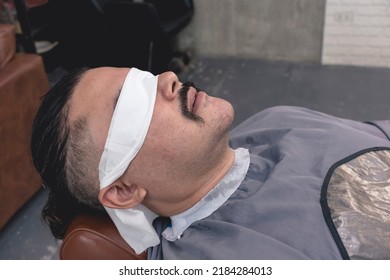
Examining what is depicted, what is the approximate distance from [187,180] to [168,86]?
215 mm

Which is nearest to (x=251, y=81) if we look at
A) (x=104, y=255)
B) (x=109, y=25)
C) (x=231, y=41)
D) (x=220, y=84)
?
(x=220, y=84)

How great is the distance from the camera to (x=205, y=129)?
97 centimetres

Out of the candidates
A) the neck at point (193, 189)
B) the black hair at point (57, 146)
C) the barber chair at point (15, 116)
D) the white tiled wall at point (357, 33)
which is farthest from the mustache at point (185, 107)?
the white tiled wall at point (357, 33)

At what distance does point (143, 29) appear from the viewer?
2.48 meters

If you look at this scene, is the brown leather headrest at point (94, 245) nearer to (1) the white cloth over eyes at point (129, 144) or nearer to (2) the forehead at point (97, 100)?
(1) the white cloth over eyes at point (129, 144)

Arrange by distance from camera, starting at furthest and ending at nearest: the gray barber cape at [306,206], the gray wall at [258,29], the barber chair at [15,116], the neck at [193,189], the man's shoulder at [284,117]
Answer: the gray wall at [258,29], the barber chair at [15,116], the man's shoulder at [284,117], the neck at [193,189], the gray barber cape at [306,206]

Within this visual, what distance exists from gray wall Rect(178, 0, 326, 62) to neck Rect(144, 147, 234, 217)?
6.14 ft

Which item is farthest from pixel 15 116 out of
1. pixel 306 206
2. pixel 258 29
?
pixel 258 29

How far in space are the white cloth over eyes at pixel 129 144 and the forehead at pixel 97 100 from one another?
2 cm

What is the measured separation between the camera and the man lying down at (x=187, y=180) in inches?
36.0

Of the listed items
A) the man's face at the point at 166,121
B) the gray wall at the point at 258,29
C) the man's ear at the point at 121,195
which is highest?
the man's face at the point at 166,121

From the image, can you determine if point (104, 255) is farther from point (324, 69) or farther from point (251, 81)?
point (324, 69)

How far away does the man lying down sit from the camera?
914 millimetres

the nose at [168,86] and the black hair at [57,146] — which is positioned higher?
the nose at [168,86]
